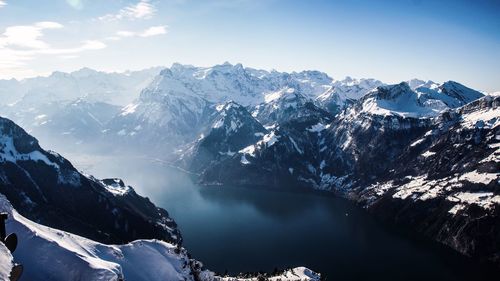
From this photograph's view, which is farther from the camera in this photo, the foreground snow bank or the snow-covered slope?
the foreground snow bank

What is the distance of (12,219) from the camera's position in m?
105

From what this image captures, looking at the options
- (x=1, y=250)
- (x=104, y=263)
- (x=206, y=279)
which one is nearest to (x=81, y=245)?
(x=104, y=263)

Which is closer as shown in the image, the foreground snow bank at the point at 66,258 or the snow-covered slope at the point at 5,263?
the snow-covered slope at the point at 5,263

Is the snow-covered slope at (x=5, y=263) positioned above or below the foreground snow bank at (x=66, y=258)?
above

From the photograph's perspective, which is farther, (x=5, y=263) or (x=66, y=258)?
(x=66, y=258)

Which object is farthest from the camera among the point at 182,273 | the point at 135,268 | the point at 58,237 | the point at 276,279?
the point at 276,279

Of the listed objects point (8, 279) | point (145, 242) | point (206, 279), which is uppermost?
point (8, 279)

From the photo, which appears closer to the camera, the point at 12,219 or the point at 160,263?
the point at 12,219

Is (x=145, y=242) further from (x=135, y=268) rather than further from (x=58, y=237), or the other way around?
(x=58, y=237)

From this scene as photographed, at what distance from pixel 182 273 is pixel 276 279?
6514cm

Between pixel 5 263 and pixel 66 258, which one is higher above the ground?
pixel 5 263

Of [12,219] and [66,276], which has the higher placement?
[12,219]

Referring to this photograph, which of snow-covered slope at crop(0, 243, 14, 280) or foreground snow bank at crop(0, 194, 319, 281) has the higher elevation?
snow-covered slope at crop(0, 243, 14, 280)

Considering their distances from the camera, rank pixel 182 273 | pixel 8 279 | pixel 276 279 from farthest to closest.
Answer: pixel 276 279 → pixel 182 273 → pixel 8 279
